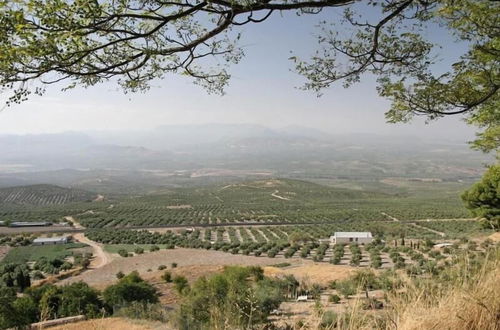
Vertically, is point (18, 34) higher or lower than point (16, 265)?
higher

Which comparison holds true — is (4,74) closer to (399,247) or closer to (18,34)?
(18,34)

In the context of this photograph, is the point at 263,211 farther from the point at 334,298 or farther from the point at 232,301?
the point at 232,301

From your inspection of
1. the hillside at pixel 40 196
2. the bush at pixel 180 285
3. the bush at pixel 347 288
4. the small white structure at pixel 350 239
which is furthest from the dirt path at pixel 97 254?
Answer: the hillside at pixel 40 196

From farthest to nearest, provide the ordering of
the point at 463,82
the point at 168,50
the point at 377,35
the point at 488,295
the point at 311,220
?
the point at 311,220
the point at 463,82
the point at 377,35
the point at 168,50
the point at 488,295

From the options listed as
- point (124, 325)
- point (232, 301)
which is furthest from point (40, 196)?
point (232, 301)

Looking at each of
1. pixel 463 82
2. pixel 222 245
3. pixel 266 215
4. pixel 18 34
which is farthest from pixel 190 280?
pixel 266 215

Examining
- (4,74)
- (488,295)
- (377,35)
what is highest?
(377,35)

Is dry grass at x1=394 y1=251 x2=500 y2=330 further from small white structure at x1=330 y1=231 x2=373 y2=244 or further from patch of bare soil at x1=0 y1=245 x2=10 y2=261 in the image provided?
patch of bare soil at x1=0 y1=245 x2=10 y2=261
